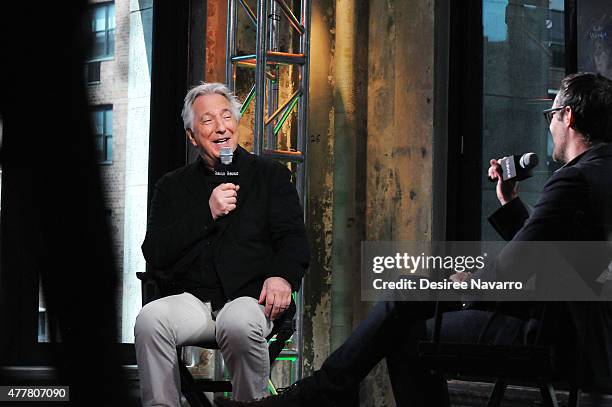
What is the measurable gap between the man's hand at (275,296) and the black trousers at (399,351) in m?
0.26

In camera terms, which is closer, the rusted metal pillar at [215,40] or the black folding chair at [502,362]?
the black folding chair at [502,362]

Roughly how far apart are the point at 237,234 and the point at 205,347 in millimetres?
419

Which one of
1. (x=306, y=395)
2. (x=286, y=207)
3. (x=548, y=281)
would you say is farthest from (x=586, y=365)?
(x=286, y=207)

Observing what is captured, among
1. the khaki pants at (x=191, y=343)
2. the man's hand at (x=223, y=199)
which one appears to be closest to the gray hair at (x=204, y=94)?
the man's hand at (x=223, y=199)

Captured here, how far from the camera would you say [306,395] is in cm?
333

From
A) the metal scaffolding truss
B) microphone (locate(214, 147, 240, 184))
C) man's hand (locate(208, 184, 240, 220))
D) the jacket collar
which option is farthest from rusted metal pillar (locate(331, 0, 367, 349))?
the jacket collar

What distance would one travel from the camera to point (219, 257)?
3.60 metres

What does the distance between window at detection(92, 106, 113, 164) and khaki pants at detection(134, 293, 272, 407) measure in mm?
2283

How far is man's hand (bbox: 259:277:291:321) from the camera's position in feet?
11.3

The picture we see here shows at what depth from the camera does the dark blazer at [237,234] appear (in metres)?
3.57

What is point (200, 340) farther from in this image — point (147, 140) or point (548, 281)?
point (147, 140)

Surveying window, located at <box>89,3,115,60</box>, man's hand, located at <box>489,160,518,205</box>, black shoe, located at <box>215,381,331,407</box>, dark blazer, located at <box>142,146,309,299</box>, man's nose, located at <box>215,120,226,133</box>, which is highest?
window, located at <box>89,3,115,60</box>

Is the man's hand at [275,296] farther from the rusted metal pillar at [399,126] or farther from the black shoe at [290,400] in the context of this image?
the rusted metal pillar at [399,126]

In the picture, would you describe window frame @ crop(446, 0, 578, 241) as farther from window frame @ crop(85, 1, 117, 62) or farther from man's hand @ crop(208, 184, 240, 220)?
man's hand @ crop(208, 184, 240, 220)
